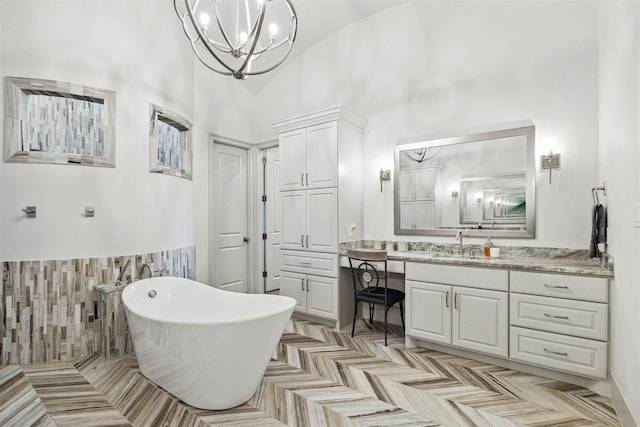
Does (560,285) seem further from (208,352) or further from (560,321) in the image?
(208,352)

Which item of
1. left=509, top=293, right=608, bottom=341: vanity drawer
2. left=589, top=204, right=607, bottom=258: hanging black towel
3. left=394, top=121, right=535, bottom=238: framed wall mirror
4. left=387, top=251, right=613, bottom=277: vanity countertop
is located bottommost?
left=509, top=293, right=608, bottom=341: vanity drawer

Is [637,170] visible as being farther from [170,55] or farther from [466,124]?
[170,55]

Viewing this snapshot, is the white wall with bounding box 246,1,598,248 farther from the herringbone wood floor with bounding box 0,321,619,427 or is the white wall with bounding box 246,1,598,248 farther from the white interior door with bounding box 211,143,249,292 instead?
the herringbone wood floor with bounding box 0,321,619,427

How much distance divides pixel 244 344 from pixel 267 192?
3074 millimetres

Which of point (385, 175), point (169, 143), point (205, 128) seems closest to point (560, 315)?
point (385, 175)

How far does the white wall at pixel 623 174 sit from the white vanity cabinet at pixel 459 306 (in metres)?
0.65

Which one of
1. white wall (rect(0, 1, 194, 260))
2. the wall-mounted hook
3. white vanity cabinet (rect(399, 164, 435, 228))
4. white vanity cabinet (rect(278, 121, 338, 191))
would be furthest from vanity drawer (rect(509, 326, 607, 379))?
the wall-mounted hook

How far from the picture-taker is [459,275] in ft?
8.66

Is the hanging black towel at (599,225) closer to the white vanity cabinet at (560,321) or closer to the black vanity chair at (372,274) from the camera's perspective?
the white vanity cabinet at (560,321)

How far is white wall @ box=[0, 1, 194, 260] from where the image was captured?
2.49 metres

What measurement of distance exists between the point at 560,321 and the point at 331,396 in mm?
1658

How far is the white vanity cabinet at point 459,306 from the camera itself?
2.47 metres

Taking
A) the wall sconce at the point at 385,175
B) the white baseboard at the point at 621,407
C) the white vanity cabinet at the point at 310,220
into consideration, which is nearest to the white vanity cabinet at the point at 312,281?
the white vanity cabinet at the point at 310,220

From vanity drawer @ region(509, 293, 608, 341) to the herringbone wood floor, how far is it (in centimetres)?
41
